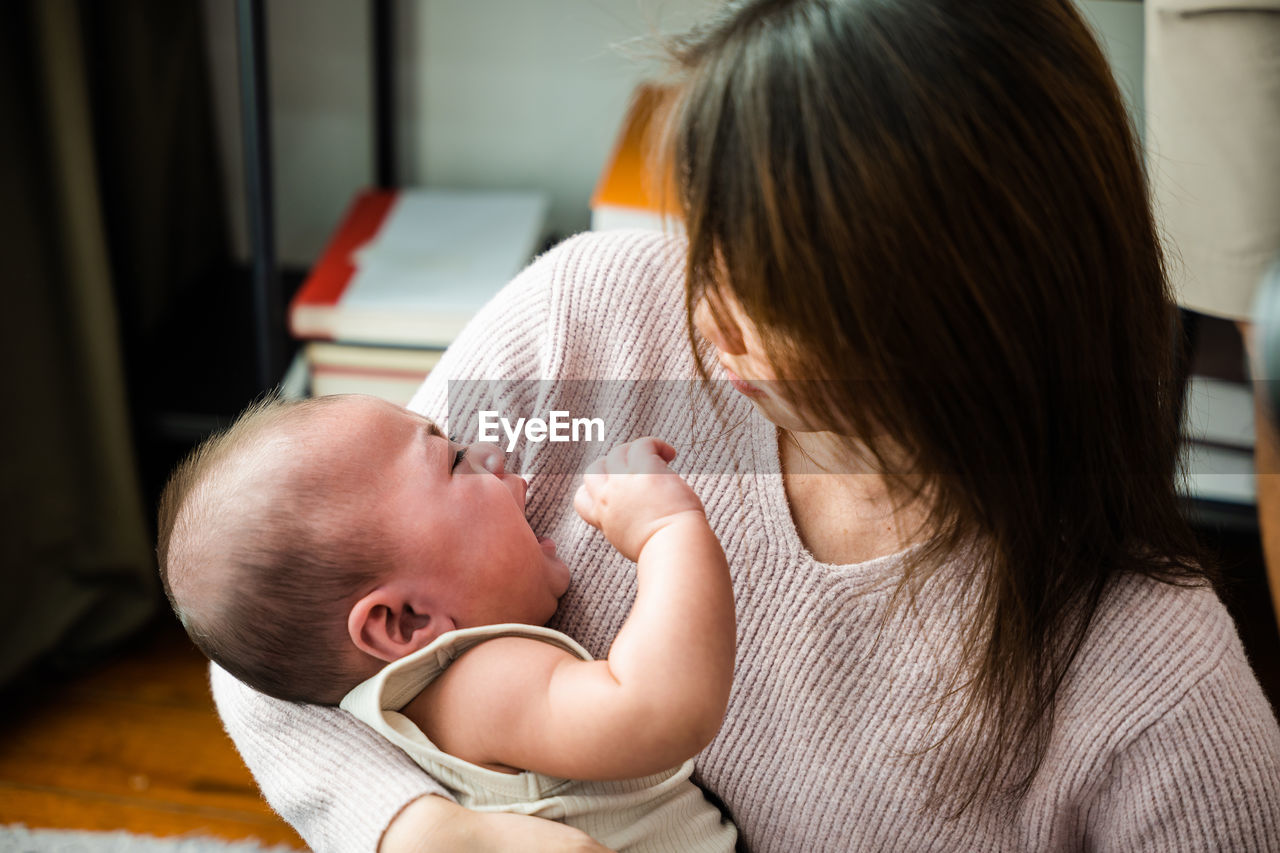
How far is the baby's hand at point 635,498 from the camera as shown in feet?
2.20

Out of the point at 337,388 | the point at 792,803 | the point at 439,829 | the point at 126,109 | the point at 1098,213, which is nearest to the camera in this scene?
the point at 1098,213

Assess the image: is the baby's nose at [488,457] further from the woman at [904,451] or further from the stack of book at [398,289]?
the stack of book at [398,289]

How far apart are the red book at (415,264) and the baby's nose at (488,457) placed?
0.60 meters

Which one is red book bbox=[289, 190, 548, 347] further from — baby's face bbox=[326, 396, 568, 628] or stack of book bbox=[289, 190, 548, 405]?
baby's face bbox=[326, 396, 568, 628]

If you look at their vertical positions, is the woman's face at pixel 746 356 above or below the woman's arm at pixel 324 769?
above

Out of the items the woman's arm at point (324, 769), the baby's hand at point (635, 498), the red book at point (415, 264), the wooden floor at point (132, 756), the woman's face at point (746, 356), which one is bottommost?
the wooden floor at point (132, 756)

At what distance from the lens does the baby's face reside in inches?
29.6

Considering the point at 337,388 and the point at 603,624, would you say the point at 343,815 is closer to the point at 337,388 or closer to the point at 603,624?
the point at 603,624

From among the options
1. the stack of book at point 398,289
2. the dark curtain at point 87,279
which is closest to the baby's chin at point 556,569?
the stack of book at point 398,289

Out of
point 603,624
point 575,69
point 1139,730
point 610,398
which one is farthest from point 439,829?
point 575,69

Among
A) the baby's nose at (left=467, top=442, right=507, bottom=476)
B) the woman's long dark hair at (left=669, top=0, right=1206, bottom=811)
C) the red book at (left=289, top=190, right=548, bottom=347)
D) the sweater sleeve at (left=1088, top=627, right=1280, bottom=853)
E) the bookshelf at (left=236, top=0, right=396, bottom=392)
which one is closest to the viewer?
the woman's long dark hair at (left=669, top=0, right=1206, bottom=811)

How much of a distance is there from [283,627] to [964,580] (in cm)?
47

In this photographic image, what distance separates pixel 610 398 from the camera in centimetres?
85

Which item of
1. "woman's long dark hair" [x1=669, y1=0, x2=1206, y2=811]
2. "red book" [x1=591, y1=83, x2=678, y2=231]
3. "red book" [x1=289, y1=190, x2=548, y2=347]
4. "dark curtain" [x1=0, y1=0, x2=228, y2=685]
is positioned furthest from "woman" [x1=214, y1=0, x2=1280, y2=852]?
"dark curtain" [x1=0, y1=0, x2=228, y2=685]
